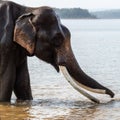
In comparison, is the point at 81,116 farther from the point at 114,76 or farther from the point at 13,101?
the point at 114,76

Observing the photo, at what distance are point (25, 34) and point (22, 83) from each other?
1094mm

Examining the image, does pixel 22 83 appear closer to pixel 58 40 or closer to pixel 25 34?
pixel 25 34

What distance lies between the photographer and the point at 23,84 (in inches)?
462

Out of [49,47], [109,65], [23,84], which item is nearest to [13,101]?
[23,84]

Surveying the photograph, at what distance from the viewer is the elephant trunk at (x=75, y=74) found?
10836mm

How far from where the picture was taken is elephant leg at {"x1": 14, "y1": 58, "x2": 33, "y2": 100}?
11703mm

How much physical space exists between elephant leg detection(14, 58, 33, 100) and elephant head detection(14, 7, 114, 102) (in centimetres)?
74

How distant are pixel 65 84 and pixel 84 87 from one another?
11.6 feet

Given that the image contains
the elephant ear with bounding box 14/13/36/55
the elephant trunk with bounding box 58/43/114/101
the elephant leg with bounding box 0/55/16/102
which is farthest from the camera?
the elephant leg with bounding box 0/55/16/102

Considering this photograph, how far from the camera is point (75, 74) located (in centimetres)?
1092

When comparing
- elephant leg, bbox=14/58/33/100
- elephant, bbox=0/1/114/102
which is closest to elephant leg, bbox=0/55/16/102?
elephant, bbox=0/1/114/102

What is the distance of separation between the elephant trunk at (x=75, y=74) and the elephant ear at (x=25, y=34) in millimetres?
487

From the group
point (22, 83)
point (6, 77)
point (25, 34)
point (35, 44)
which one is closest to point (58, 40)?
point (35, 44)

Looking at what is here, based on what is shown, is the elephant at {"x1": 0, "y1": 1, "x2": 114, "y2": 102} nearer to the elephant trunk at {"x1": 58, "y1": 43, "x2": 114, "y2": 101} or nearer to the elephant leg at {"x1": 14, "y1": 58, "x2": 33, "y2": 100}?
the elephant trunk at {"x1": 58, "y1": 43, "x2": 114, "y2": 101}
